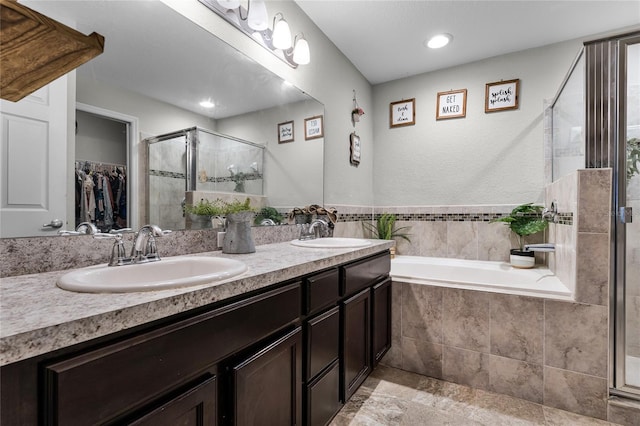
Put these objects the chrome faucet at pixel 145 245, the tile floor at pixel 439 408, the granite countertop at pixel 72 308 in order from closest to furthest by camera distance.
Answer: the granite countertop at pixel 72 308, the chrome faucet at pixel 145 245, the tile floor at pixel 439 408

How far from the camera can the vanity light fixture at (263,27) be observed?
1.54 metres

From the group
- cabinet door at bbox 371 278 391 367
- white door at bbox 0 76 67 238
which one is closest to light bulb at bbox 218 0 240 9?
white door at bbox 0 76 67 238

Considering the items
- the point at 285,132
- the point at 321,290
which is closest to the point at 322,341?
the point at 321,290

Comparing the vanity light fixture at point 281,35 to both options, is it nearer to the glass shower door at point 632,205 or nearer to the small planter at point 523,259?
the glass shower door at point 632,205

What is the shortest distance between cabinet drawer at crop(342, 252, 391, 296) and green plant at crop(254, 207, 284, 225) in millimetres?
591

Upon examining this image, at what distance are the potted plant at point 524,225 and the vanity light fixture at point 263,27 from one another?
2.00m

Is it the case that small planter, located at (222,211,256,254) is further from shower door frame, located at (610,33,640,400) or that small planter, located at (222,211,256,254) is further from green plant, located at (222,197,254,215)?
shower door frame, located at (610,33,640,400)

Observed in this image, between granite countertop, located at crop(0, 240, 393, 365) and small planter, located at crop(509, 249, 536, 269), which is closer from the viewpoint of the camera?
granite countertop, located at crop(0, 240, 393, 365)

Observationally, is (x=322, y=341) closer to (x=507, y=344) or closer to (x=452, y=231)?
(x=507, y=344)

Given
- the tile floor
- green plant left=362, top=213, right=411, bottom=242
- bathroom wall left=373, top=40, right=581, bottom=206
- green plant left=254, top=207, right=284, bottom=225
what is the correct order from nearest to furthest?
the tile floor → green plant left=254, top=207, right=284, bottom=225 → bathroom wall left=373, top=40, right=581, bottom=206 → green plant left=362, top=213, right=411, bottom=242

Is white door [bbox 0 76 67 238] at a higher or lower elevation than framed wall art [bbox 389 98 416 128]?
lower

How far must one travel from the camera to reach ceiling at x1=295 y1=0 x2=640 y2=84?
2082 millimetres

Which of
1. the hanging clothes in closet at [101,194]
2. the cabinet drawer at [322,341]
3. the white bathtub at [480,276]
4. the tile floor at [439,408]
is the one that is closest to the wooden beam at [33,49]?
the hanging clothes in closet at [101,194]

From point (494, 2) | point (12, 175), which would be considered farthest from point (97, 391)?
point (494, 2)
